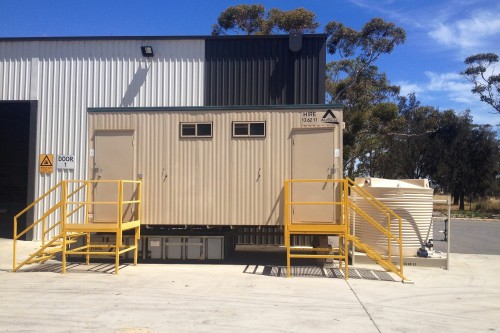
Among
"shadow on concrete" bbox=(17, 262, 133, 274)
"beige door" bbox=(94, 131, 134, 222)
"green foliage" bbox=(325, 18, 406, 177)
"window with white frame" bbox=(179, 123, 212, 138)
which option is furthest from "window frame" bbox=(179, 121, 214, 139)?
"green foliage" bbox=(325, 18, 406, 177)

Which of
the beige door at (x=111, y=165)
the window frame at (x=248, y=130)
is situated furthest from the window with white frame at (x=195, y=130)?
the beige door at (x=111, y=165)

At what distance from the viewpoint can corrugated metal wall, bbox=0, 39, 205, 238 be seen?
15.9m

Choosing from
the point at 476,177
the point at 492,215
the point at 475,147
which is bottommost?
the point at 492,215

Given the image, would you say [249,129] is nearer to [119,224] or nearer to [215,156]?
[215,156]

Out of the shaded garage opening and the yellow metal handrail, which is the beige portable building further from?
the shaded garage opening

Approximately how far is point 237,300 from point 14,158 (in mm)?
25444

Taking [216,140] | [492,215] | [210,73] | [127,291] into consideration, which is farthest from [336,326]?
[492,215]

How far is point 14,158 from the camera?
2920 cm

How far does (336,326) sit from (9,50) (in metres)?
14.8

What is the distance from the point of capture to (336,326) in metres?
6.57

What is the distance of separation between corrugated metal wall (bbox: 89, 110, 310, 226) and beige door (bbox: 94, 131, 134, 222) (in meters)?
0.19

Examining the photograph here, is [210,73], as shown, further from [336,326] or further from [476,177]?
[476,177]

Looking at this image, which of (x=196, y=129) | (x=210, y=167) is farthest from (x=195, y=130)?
(x=210, y=167)

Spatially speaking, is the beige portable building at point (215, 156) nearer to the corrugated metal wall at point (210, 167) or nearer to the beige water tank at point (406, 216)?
the corrugated metal wall at point (210, 167)
